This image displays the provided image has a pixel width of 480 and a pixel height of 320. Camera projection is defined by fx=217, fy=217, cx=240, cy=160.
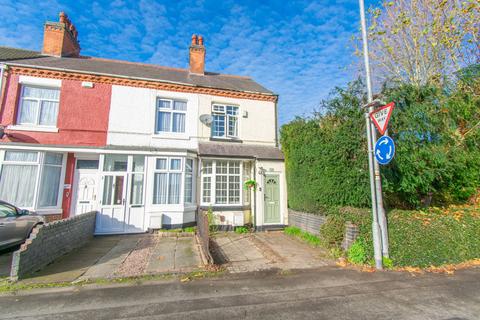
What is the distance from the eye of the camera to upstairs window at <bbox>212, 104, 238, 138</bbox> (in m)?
11.5

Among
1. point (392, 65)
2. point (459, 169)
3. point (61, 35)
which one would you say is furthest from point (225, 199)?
point (61, 35)

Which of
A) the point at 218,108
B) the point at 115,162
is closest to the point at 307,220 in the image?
the point at 218,108

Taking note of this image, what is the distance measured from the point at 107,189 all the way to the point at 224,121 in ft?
20.8

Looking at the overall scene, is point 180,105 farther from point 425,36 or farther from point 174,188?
point 425,36

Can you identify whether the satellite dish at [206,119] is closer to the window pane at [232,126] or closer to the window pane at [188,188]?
the window pane at [232,126]

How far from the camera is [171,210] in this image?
9570 millimetres

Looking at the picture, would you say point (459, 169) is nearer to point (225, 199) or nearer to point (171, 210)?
point (225, 199)

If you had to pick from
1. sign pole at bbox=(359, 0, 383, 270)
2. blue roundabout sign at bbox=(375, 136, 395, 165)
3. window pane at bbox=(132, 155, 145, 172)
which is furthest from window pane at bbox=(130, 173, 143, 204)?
blue roundabout sign at bbox=(375, 136, 395, 165)

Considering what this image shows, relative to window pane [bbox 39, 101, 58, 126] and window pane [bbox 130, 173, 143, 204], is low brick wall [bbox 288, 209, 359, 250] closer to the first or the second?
window pane [bbox 130, 173, 143, 204]

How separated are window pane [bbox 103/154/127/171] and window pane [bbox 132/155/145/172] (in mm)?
404

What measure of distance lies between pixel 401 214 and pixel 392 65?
8.14 m

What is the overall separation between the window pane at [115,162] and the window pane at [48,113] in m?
2.92

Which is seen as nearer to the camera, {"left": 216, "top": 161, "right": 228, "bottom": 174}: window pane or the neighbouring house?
the neighbouring house

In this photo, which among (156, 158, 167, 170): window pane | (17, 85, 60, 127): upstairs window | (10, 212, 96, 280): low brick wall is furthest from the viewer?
(156, 158, 167, 170): window pane
